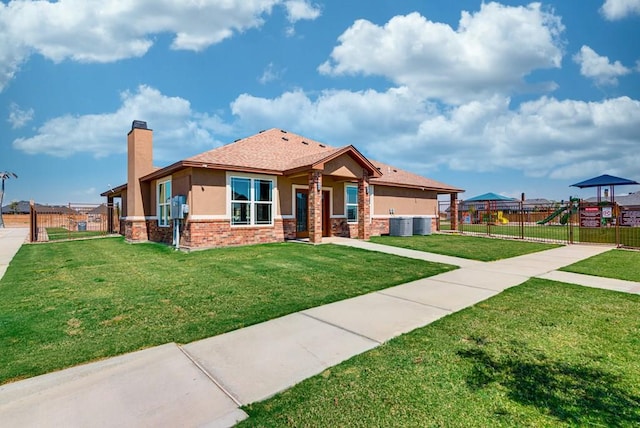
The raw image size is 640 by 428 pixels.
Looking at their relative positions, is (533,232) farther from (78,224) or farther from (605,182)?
(78,224)

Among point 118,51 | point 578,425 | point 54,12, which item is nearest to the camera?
point 578,425

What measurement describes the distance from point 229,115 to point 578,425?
71.0 ft

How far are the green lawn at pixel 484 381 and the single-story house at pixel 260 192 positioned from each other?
921cm

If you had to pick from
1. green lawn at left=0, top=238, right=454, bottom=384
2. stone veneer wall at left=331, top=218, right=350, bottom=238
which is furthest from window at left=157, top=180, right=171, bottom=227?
stone veneer wall at left=331, top=218, right=350, bottom=238

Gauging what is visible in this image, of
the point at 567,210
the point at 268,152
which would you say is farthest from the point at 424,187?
the point at 567,210

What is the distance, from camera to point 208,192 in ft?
39.8

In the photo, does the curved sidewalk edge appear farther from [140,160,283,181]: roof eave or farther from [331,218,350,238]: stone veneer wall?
[140,160,283,181]: roof eave

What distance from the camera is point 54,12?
37.3ft

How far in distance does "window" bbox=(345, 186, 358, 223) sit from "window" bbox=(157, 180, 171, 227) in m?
8.41

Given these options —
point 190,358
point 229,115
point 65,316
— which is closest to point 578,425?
point 190,358

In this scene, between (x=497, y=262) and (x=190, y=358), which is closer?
(x=190, y=358)

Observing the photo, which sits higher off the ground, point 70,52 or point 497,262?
point 70,52

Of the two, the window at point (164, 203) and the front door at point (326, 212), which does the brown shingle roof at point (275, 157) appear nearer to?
the window at point (164, 203)

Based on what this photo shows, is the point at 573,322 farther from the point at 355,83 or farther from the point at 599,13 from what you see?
the point at 355,83
